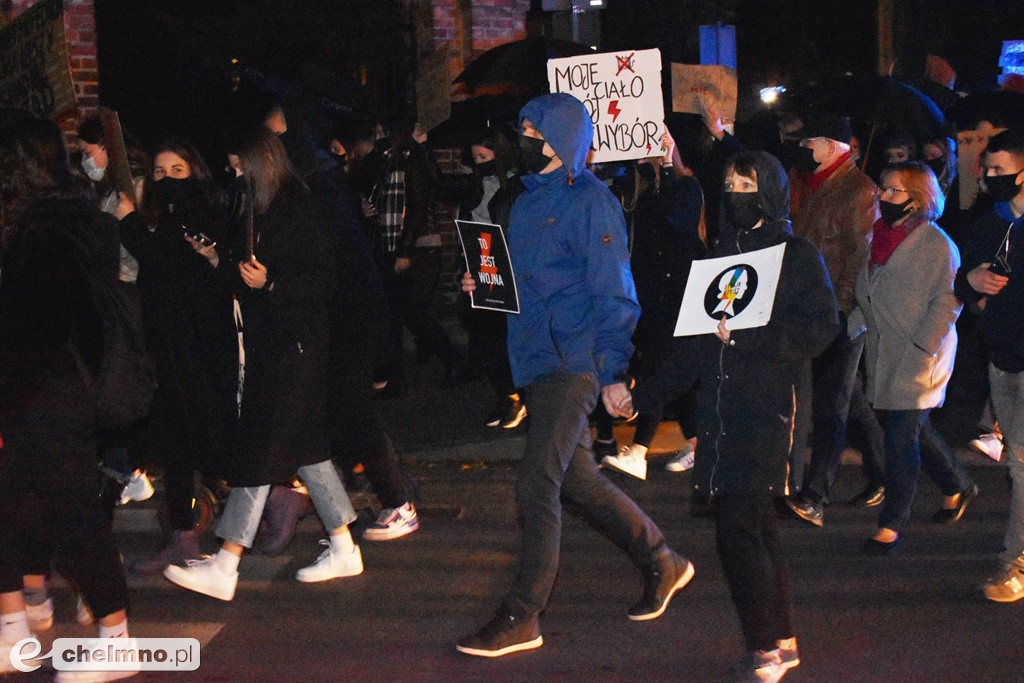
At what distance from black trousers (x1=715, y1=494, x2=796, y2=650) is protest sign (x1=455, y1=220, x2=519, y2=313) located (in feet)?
3.94

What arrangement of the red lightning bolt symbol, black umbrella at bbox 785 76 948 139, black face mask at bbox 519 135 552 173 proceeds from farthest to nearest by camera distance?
1. black umbrella at bbox 785 76 948 139
2. the red lightning bolt symbol
3. black face mask at bbox 519 135 552 173

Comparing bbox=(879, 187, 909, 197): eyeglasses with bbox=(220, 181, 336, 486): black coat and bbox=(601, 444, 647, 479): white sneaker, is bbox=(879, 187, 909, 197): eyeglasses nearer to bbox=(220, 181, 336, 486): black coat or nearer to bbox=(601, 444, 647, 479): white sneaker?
bbox=(601, 444, 647, 479): white sneaker

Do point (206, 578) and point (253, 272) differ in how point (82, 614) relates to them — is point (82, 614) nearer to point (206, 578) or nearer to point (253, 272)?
point (206, 578)

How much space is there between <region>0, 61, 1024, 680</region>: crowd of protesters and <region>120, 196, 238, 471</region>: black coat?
0.01 m

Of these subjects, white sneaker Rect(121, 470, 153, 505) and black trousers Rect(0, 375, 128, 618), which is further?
white sneaker Rect(121, 470, 153, 505)

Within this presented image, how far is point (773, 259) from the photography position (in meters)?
4.48

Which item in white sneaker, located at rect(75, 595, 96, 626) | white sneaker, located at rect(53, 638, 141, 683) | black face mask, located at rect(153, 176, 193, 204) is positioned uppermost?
black face mask, located at rect(153, 176, 193, 204)

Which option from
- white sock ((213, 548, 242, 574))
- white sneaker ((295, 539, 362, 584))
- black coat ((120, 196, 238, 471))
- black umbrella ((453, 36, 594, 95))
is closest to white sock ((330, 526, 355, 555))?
white sneaker ((295, 539, 362, 584))

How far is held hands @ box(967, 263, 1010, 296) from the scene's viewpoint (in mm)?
5496

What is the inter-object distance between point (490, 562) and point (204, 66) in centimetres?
991

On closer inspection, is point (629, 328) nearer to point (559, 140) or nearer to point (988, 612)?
point (559, 140)

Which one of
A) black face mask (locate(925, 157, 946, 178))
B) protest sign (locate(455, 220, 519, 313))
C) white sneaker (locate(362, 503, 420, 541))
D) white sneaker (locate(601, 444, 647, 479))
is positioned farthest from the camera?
black face mask (locate(925, 157, 946, 178))

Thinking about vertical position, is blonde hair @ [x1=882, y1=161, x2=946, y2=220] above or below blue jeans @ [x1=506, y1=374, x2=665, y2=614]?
above

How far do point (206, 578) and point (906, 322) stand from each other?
3383mm
